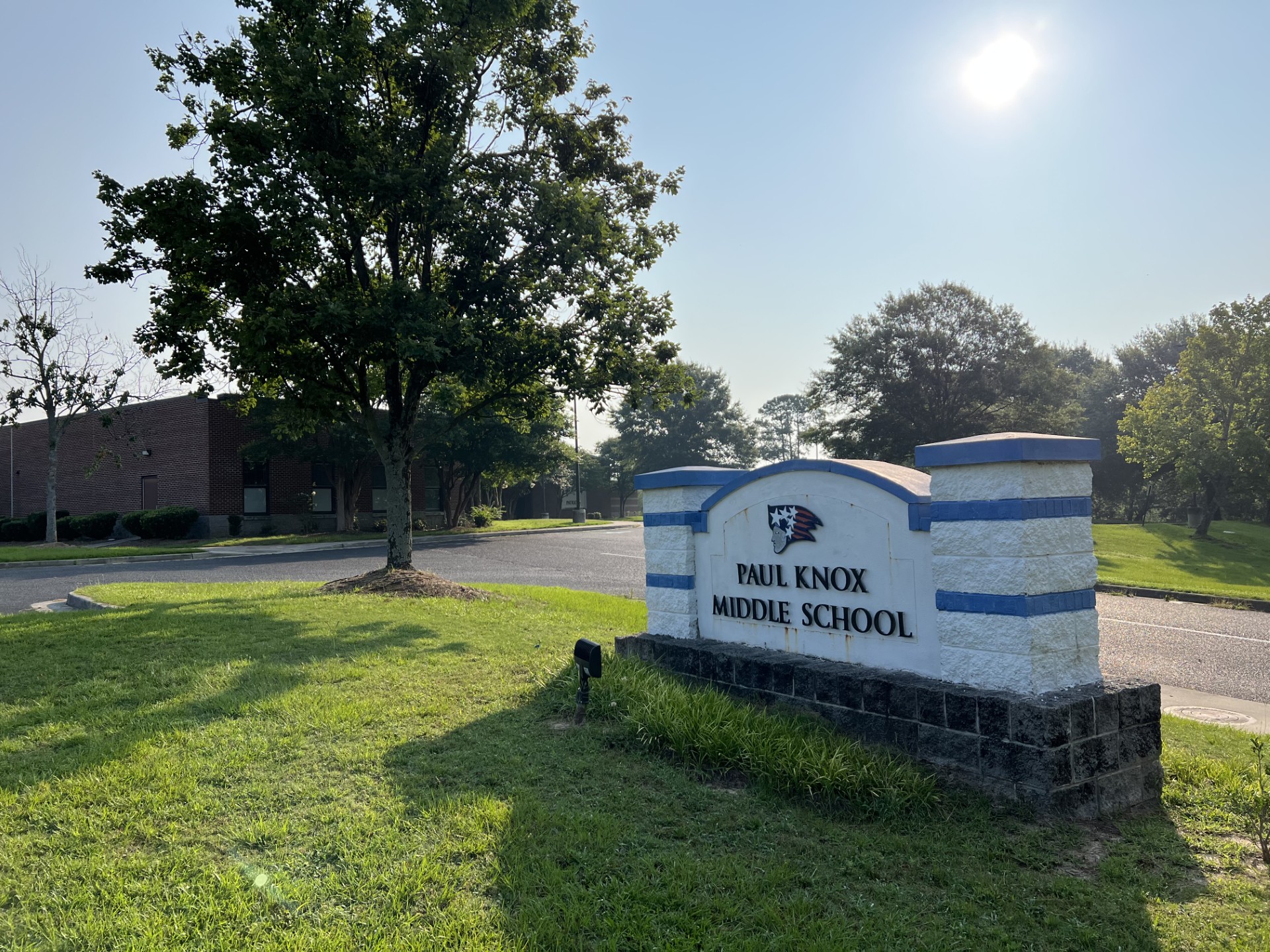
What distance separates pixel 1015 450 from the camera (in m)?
4.36

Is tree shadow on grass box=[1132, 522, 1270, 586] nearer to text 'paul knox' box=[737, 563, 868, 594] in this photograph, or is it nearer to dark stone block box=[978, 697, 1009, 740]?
text 'paul knox' box=[737, 563, 868, 594]

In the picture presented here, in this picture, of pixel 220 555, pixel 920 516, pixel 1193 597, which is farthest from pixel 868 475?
pixel 220 555

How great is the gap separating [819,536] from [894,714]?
1.28 meters

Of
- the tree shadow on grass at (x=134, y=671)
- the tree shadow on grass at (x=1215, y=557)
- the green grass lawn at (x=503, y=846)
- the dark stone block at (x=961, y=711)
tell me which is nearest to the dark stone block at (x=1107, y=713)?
the green grass lawn at (x=503, y=846)

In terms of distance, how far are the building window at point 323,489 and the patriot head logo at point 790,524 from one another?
1218 inches

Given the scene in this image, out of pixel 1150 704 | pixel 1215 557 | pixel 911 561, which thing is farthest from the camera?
pixel 1215 557

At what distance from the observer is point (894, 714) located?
15.8 feet

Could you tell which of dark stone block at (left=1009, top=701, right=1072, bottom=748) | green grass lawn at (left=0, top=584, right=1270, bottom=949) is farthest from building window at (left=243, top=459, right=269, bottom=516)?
dark stone block at (left=1009, top=701, right=1072, bottom=748)

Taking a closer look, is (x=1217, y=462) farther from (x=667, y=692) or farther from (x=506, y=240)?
(x=667, y=692)

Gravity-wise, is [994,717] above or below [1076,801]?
above

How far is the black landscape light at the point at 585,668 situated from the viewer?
5348mm

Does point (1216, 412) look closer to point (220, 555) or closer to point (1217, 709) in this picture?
point (1217, 709)

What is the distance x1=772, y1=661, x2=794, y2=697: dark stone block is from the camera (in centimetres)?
546

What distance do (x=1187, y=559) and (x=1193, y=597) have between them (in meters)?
12.1
